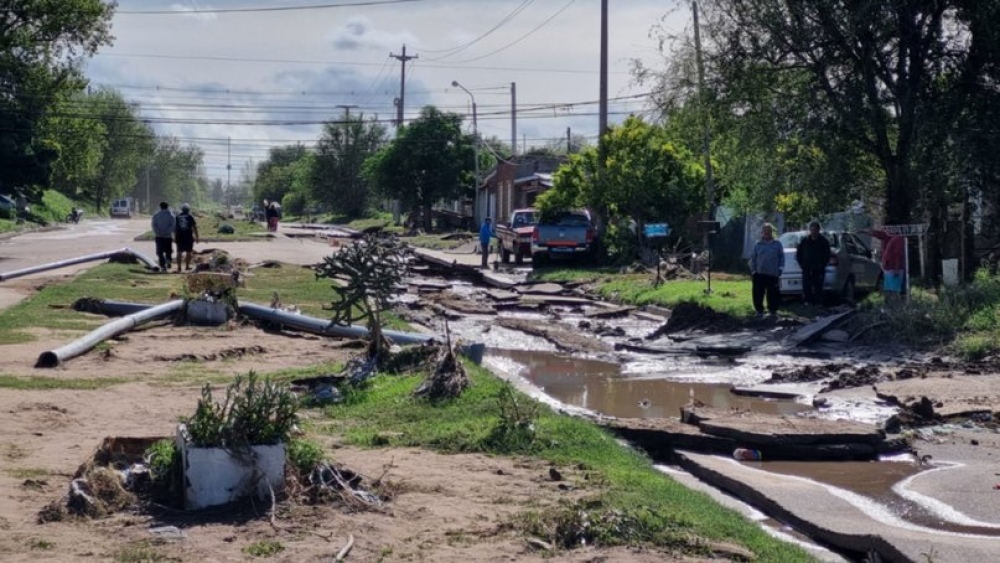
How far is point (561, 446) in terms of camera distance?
1040 centimetres

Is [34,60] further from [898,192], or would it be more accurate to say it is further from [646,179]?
[898,192]

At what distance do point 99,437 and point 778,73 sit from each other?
1832 cm

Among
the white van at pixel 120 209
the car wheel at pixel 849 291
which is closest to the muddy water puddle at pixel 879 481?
the car wheel at pixel 849 291

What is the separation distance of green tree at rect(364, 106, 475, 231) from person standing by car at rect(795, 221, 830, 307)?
55.0 m

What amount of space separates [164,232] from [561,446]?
2370 centimetres

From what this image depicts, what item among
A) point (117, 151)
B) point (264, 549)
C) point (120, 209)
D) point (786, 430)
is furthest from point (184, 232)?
point (117, 151)

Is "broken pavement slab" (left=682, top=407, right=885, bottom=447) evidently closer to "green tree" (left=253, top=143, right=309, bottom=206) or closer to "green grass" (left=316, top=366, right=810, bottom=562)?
"green grass" (left=316, top=366, right=810, bottom=562)

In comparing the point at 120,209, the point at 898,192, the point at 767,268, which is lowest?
the point at 767,268

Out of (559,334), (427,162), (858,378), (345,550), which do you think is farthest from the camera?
(427,162)

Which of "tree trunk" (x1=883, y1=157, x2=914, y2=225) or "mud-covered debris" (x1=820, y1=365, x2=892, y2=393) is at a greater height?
"tree trunk" (x1=883, y1=157, x2=914, y2=225)

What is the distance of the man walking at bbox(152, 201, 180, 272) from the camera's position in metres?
31.6

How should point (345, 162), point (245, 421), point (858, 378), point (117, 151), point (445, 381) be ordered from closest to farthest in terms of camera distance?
point (245, 421) → point (445, 381) → point (858, 378) → point (345, 162) → point (117, 151)

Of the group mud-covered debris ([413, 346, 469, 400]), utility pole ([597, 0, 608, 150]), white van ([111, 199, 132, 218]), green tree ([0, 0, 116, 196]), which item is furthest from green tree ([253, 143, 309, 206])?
mud-covered debris ([413, 346, 469, 400])

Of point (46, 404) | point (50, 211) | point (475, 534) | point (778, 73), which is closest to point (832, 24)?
point (778, 73)
